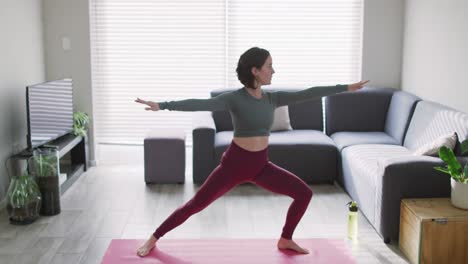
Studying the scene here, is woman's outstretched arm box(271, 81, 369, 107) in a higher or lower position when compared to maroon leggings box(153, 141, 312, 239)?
higher

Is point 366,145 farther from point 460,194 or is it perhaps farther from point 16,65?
point 16,65

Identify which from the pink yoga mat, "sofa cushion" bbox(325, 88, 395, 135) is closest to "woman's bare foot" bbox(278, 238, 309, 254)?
the pink yoga mat

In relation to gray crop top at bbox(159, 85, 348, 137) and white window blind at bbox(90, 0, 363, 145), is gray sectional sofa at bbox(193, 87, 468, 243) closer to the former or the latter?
white window blind at bbox(90, 0, 363, 145)

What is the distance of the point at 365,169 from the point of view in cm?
464

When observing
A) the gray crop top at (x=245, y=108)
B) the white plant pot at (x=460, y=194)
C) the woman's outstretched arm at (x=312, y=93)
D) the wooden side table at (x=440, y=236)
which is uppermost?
the woman's outstretched arm at (x=312, y=93)

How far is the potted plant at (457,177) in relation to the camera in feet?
12.2

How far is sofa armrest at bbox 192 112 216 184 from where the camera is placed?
5512 millimetres

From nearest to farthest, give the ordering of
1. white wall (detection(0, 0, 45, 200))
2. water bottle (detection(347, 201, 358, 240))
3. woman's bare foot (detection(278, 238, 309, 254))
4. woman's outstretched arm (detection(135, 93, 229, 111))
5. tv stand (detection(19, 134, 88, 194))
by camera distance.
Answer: woman's outstretched arm (detection(135, 93, 229, 111)), woman's bare foot (detection(278, 238, 309, 254)), water bottle (detection(347, 201, 358, 240)), white wall (detection(0, 0, 45, 200)), tv stand (detection(19, 134, 88, 194))

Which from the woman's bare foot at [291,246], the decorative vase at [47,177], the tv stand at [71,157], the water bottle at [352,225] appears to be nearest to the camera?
the woman's bare foot at [291,246]

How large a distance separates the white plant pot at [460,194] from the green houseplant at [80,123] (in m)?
3.61

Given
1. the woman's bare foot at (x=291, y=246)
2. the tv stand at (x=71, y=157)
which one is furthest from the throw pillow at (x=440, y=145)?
the tv stand at (x=71, y=157)

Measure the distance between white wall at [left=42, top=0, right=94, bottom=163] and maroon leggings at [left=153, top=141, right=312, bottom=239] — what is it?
9.87 ft

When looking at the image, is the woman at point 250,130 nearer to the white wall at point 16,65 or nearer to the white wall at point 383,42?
the white wall at point 16,65

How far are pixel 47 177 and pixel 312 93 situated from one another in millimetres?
2221
